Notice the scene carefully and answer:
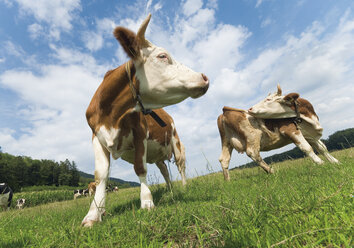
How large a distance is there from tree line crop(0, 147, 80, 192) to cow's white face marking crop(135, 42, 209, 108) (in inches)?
2148

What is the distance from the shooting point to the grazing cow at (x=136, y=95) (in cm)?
323

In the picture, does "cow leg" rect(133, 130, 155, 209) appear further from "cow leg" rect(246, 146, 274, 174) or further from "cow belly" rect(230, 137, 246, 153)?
"cow belly" rect(230, 137, 246, 153)

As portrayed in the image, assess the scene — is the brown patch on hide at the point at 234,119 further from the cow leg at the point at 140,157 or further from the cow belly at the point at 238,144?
the cow leg at the point at 140,157

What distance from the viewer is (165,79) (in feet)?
10.6

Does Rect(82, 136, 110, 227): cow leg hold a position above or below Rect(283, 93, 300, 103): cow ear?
below

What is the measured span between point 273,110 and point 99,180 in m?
5.76

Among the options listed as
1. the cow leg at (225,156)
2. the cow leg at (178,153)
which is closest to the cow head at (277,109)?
the cow leg at (225,156)

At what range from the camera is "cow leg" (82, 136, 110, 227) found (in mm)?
2797

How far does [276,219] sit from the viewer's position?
5.08 feet

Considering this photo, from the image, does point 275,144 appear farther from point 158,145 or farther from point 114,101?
point 114,101

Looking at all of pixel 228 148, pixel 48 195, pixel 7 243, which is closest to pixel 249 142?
pixel 228 148

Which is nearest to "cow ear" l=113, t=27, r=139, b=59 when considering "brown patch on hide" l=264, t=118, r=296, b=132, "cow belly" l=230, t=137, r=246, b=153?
"cow belly" l=230, t=137, r=246, b=153

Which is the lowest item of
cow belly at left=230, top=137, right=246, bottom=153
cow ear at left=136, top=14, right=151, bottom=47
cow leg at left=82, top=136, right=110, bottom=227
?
cow leg at left=82, top=136, right=110, bottom=227

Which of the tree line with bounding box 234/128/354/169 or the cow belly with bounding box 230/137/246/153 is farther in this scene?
the cow belly with bounding box 230/137/246/153
